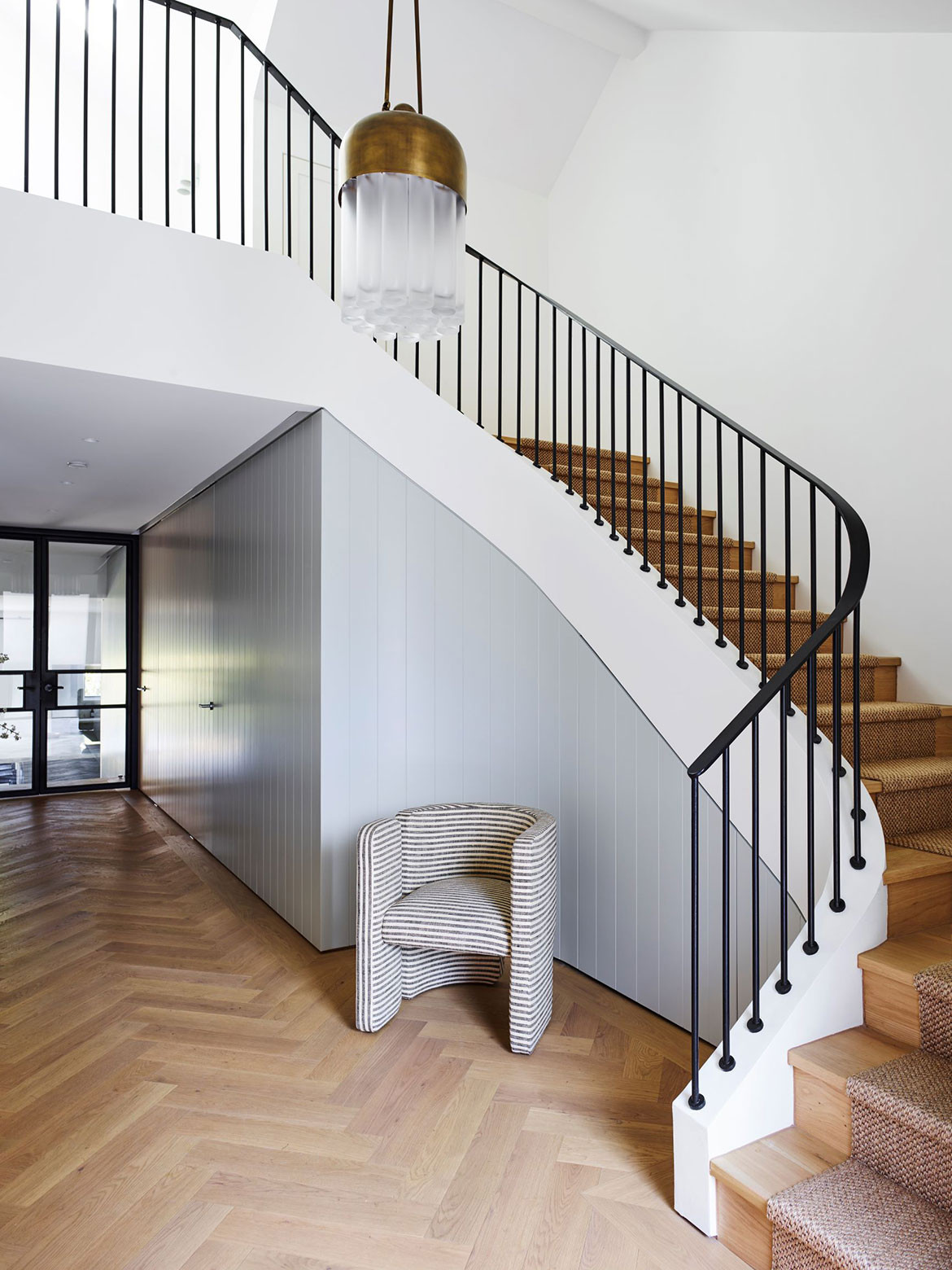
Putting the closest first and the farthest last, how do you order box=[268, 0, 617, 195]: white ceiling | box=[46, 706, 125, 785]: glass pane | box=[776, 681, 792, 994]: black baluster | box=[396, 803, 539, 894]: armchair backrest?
box=[776, 681, 792, 994]: black baluster < box=[396, 803, 539, 894]: armchair backrest < box=[268, 0, 617, 195]: white ceiling < box=[46, 706, 125, 785]: glass pane

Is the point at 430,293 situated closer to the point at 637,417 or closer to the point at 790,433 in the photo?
the point at 790,433

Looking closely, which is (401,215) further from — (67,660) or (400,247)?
(67,660)

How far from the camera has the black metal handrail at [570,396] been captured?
240 centimetres

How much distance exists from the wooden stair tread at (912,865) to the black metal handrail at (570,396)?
0.33 feet

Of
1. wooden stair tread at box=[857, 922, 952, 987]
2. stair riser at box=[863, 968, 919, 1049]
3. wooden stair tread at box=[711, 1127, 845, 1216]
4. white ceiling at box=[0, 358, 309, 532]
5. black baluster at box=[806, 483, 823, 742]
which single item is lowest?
wooden stair tread at box=[711, 1127, 845, 1216]

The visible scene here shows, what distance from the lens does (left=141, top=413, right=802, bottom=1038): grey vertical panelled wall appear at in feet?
9.95

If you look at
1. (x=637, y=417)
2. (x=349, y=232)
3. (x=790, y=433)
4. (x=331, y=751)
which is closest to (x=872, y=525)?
(x=790, y=433)

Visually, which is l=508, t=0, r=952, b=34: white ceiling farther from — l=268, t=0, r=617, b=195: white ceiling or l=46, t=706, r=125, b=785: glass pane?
l=46, t=706, r=125, b=785: glass pane

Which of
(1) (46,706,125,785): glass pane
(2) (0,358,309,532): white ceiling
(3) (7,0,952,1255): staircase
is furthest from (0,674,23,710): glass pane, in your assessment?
(3) (7,0,952,1255): staircase

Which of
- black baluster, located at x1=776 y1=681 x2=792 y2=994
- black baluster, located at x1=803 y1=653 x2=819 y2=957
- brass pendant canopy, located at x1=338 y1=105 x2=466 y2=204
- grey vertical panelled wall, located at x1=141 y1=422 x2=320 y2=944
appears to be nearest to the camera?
brass pendant canopy, located at x1=338 y1=105 x2=466 y2=204

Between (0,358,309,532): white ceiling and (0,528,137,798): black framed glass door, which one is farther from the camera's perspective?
(0,528,137,798): black framed glass door

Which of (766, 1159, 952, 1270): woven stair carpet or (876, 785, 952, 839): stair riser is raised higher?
(876, 785, 952, 839): stair riser

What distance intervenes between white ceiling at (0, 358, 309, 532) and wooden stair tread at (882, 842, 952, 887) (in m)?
2.74

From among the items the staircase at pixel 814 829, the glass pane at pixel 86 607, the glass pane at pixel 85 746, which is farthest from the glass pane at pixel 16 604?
the staircase at pixel 814 829
